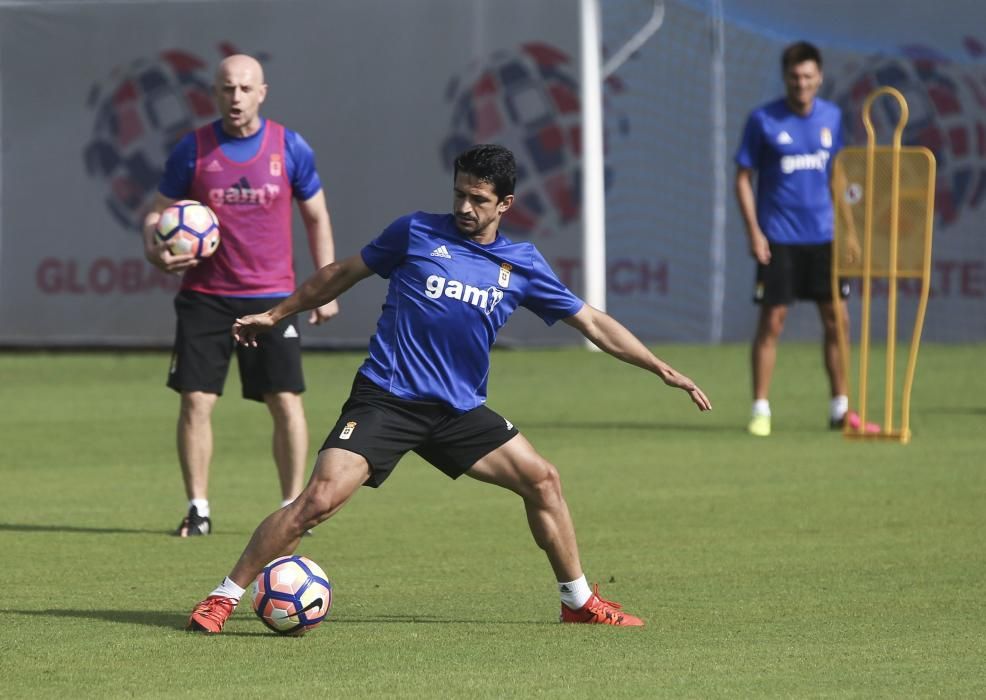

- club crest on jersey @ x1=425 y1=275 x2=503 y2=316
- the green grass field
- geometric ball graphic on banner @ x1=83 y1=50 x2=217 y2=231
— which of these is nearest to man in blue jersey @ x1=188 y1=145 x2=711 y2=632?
club crest on jersey @ x1=425 y1=275 x2=503 y2=316

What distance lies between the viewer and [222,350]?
30.0 feet

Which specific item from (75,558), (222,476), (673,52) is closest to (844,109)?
(673,52)

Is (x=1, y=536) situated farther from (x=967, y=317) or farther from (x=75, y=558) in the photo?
(x=967, y=317)

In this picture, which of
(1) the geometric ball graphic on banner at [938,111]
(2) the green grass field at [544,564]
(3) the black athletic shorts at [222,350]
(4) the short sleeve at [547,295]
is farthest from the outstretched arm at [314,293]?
(1) the geometric ball graphic on banner at [938,111]

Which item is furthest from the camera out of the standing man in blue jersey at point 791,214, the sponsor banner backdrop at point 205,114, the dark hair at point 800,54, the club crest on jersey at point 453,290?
the sponsor banner backdrop at point 205,114

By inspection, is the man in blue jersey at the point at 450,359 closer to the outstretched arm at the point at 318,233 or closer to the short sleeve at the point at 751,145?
the outstretched arm at the point at 318,233

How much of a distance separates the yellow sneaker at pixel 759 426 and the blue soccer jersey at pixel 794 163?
1.30 metres

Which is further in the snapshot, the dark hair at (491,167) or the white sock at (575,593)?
the white sock at (575,593)

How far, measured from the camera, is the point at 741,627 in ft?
21.5

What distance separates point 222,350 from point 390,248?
2.80 meters

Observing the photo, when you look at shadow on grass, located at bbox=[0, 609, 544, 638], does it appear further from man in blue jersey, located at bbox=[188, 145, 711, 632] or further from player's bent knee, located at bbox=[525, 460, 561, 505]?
player's bent knee, located at bbox=[525, 460, 561, 505]

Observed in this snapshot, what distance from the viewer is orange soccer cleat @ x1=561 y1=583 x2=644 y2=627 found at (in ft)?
21.7

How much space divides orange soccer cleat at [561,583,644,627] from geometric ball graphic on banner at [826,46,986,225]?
14758mm

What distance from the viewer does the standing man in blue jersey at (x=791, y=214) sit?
43.1 ft
